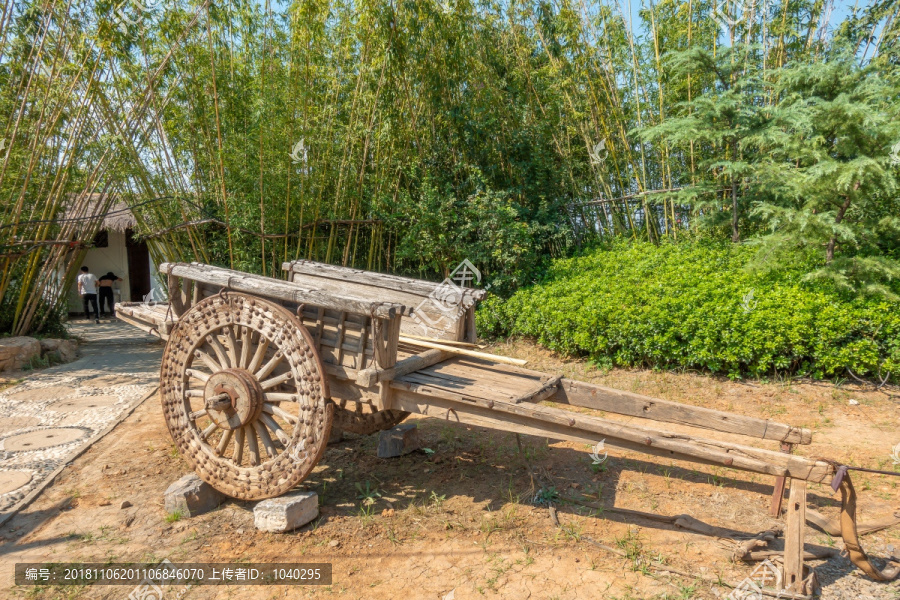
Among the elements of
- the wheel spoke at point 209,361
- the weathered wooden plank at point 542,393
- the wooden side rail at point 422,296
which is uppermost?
the wooden side rail at point 422,296

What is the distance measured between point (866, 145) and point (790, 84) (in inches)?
38.3

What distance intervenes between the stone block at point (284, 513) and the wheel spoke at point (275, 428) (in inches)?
11.3

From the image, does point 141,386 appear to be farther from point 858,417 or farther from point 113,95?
point 858,417

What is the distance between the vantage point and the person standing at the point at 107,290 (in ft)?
37.0

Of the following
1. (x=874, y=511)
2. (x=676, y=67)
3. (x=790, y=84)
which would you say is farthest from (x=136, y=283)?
(x=874, y=511)

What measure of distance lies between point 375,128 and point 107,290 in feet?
25.3

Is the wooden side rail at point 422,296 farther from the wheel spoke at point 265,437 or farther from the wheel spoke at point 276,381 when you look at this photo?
the wheel spoke at point 265,437

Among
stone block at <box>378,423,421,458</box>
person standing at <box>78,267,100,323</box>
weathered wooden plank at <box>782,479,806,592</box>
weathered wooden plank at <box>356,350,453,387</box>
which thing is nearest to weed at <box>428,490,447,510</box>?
stone block at <box>378,423,421,458</box>

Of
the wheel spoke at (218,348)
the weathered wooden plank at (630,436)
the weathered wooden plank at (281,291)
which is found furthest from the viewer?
the wheel spoke at (218,348)

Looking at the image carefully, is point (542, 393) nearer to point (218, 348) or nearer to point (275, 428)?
point (275, 428)

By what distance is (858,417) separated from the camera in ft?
14.4

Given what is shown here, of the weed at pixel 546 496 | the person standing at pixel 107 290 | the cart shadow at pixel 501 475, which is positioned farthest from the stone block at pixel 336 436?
the person standing at pixel 107 290

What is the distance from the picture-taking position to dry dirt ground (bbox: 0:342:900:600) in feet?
7.86

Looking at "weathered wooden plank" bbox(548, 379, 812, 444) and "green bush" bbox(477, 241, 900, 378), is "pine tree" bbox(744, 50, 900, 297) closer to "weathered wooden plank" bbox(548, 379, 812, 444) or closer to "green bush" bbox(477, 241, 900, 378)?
"green bush" bbox(477, 241, 900, 378)
